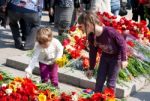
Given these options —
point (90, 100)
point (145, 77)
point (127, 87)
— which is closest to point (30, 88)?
point (90, 100)

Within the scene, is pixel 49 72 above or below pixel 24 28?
below

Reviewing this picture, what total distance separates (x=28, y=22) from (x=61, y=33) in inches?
28.8

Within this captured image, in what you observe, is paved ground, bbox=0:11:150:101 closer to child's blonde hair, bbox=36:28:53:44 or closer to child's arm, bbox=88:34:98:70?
child's arm, bbox=88:34:98:70

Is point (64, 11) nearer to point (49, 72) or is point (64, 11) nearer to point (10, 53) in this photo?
point (10, 53)

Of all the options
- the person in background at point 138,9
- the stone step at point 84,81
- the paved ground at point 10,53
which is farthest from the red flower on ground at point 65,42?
the person in background at point 138,9

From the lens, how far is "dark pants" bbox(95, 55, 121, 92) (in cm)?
526

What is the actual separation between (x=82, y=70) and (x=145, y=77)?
96 centimetres

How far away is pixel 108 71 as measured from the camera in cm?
539

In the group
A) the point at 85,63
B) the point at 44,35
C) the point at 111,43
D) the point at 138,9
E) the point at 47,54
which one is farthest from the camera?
the point at 138,9

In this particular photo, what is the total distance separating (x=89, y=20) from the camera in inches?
188

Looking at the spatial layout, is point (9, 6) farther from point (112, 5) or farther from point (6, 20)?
point (112, 5)

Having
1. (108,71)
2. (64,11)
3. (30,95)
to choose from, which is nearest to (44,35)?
(108,71)

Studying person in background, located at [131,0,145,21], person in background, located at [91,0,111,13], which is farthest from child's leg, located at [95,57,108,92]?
person in background, located at [131,0,145,21]

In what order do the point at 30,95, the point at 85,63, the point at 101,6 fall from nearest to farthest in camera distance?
the point at 30,95 → the point at 85,63 → the point at 101,6
